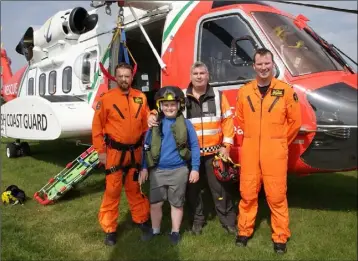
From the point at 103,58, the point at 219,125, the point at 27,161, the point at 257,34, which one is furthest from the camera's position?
the point at 27,161

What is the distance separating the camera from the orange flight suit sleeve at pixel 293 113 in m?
3.43

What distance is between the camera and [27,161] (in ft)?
28.1

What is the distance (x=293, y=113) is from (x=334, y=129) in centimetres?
44

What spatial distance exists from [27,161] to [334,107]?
724 centimetres

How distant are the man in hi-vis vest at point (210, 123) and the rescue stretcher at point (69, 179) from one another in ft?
6.31

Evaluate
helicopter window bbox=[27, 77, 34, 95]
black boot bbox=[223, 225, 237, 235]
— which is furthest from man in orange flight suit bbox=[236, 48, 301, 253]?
helicopter window bbox=[27, 77, 34, 95]

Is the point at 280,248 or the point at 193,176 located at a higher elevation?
the point at 193,176

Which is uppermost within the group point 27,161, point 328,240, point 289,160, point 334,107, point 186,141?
point 334,107

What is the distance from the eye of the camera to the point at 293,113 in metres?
3.45

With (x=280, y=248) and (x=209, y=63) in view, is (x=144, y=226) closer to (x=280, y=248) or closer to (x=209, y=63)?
(x=280, y=248)

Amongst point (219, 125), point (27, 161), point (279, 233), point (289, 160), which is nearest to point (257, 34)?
point (219, 125)

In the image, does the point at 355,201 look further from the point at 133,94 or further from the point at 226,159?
the point at 133,94

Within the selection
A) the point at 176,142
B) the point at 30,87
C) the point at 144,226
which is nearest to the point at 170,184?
the point at 176,142

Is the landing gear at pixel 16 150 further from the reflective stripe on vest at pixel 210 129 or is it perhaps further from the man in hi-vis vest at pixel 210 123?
the reflective stripe on vest at pixel 210 129
